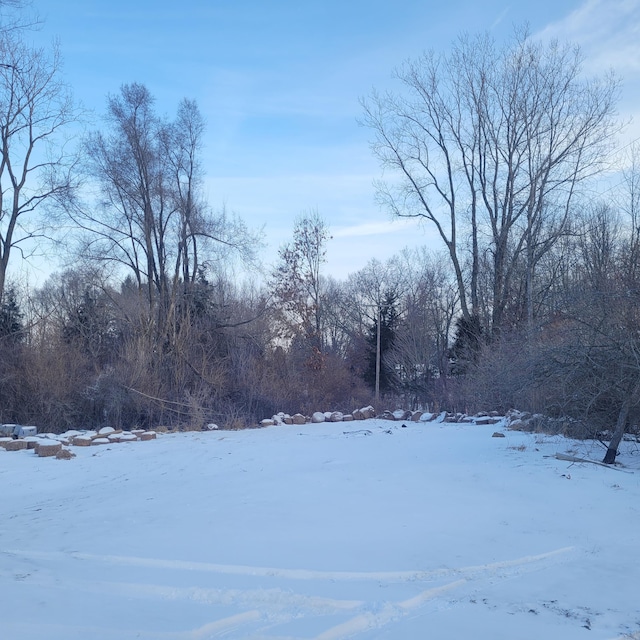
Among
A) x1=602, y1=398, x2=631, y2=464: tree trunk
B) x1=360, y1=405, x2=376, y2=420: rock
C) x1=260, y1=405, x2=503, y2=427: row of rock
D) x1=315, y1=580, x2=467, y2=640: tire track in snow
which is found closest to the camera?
x1=315, y1=580, x2=467, y2=640: tire track in snow

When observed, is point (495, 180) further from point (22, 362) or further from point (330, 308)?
point (22, 362)

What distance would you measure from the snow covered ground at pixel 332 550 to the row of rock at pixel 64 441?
218cm

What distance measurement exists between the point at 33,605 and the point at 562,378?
7.29 metres

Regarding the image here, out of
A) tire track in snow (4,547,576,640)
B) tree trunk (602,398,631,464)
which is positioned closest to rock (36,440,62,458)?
tire track in snow (4,547,576,640)

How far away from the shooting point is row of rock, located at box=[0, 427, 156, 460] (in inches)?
472

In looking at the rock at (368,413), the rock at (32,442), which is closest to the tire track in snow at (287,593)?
the rock at (32,442)

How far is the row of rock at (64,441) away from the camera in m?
12.0

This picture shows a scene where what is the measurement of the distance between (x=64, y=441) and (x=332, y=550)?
391 inches

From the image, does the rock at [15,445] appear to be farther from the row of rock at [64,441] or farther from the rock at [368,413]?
the rock at [368,413]

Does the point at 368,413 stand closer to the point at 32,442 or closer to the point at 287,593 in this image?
the point at 32,442

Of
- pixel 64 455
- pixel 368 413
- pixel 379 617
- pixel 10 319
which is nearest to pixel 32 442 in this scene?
pixel 64 455

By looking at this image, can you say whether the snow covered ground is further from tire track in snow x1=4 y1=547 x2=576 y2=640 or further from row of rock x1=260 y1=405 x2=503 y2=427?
row of rock x1=260 y1=405 x2=503 y2=427

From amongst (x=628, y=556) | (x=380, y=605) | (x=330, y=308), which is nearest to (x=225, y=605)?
(x=380, y=605)

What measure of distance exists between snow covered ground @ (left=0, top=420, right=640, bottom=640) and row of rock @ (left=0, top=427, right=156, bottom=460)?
2.18m
